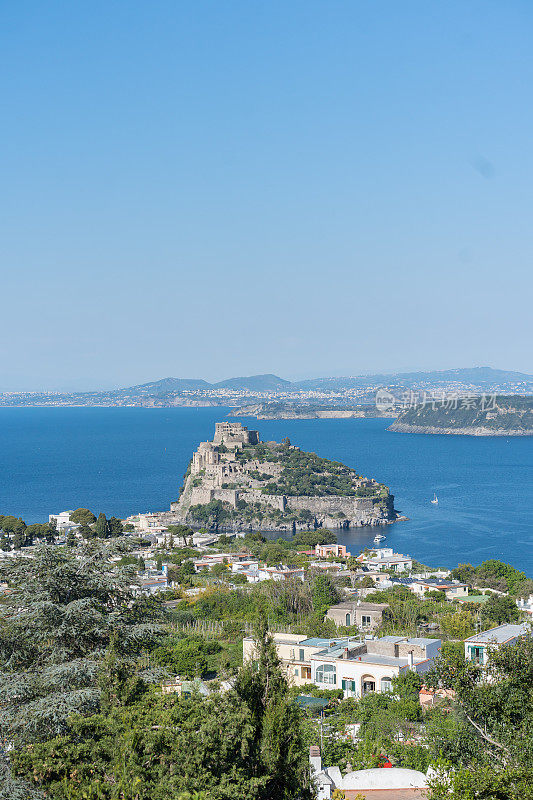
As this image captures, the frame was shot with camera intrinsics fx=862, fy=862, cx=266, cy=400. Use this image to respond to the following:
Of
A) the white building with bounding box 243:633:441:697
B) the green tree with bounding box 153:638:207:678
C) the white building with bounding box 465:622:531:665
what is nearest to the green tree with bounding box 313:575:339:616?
the white building with bounding box 243:633:441:697

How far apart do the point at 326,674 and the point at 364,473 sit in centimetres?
5371

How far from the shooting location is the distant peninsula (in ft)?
413

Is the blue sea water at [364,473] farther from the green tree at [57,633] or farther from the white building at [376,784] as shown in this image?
the green tree at [57,633]

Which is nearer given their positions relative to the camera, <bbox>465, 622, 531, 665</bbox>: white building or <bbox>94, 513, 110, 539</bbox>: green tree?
<bbox>465, 622, 531, 665</bbox>: white building

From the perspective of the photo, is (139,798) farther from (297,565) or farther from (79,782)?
(297,565)

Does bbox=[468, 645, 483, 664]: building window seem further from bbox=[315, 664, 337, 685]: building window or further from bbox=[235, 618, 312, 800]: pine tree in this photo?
bbox=[235, 618, 312, 800]: pine tree

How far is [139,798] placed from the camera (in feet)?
16.3

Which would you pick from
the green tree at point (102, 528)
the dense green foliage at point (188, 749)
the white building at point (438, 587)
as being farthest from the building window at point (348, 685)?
the green tree at point (102, 528)

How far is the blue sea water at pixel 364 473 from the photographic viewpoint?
43.7m

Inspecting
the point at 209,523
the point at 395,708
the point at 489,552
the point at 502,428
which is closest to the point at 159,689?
the point at 395,708

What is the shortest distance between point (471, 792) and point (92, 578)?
3.62 m

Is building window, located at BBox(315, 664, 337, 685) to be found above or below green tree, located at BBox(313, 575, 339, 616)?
above

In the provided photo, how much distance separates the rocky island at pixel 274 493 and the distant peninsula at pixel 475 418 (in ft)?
233

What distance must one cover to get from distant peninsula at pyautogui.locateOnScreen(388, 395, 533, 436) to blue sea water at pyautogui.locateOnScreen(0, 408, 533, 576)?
233 inches
